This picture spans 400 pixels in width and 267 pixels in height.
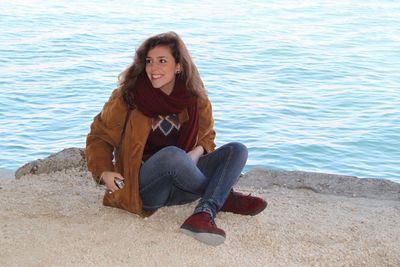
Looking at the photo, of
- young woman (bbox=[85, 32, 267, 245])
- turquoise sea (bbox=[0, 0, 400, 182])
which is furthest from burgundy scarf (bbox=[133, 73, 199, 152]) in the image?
turquoise sea (bbox=[0, 0, 400, 182])

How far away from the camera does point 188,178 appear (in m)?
3.40

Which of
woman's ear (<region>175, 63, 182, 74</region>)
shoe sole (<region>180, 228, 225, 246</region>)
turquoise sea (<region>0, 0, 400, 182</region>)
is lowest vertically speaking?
turquoise sea (<region>0, 0, 400, 182</region>)

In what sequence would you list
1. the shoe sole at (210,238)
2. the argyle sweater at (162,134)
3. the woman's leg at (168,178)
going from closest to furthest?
the shoe sole at (210,238) < the woman's leg at (168,178) < the argyle sweater at (162,134)

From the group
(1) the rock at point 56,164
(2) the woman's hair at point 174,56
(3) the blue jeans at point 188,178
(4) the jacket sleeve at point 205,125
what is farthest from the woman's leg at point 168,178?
(1) the rock at point 56,164

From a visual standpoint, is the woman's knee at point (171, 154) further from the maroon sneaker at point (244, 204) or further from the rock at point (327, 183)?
the rock at point (327, 183)

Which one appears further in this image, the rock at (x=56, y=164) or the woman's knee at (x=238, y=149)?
the rock at (x=56, y=164)

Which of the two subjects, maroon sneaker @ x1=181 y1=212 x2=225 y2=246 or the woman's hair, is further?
the woman's hair

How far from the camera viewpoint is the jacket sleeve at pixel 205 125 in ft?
11.7

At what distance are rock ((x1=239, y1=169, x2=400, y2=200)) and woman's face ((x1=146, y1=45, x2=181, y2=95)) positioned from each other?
1.29 m

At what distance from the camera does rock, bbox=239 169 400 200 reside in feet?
14.7

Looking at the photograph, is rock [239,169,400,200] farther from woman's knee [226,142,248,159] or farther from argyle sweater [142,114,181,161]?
argyle sweater [142,114,181,161]

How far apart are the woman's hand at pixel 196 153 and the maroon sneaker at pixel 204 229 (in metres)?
0.33

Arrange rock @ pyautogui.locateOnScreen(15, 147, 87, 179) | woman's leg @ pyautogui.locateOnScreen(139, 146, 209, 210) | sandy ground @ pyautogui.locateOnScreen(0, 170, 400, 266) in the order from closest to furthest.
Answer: sandy ground @ pyautogui.locateOnScreen(0, 170, 400, 266) → woman's leg @ pyautogui.locateOnScreen(139, 146, 209, 210) → rock @ pyautogui.locateOnScreen(15, 147, 87, 179)

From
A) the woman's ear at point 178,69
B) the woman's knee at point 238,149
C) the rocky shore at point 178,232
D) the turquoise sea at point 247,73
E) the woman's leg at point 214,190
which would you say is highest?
the woman's ear at point 178,69
